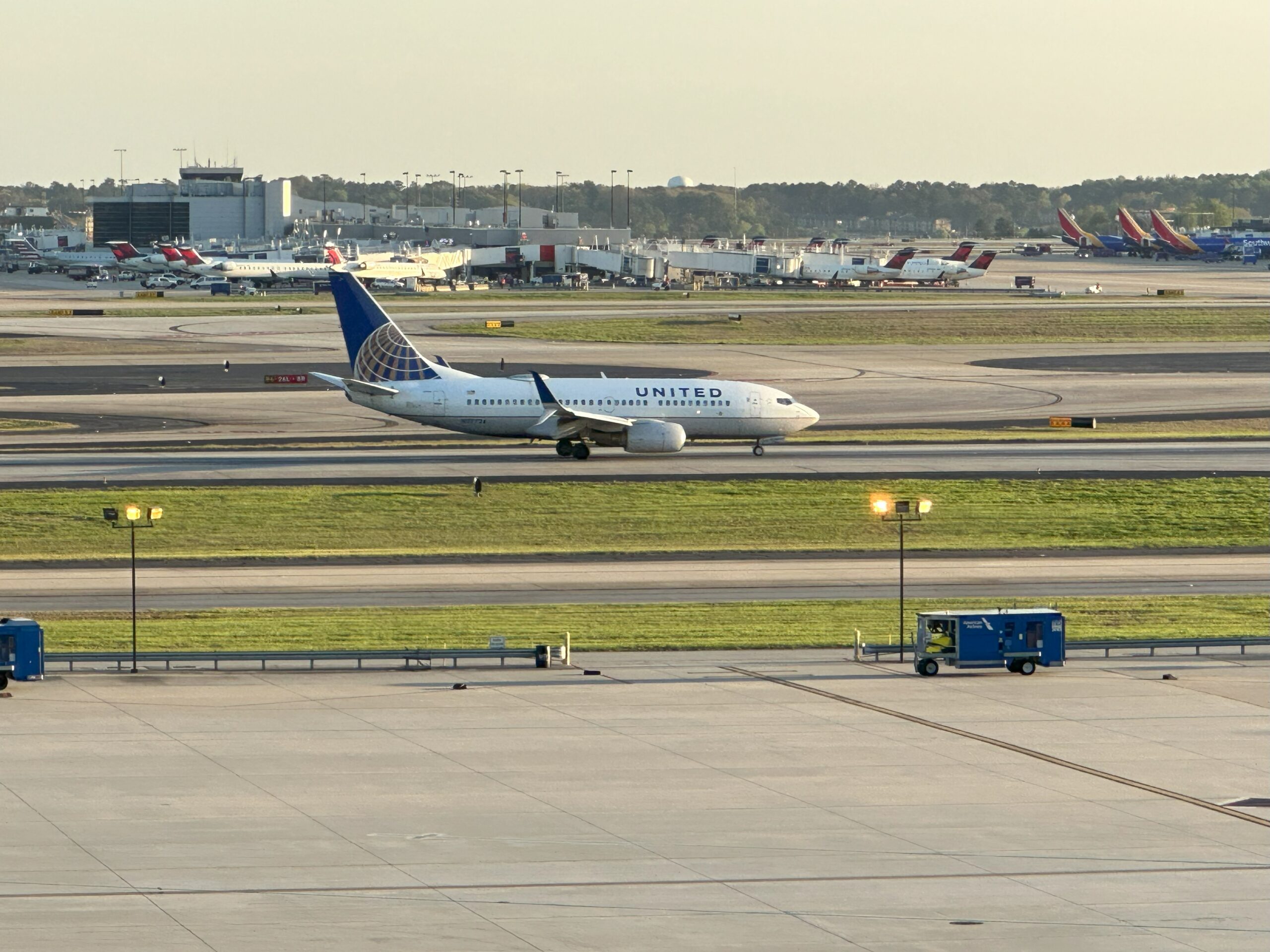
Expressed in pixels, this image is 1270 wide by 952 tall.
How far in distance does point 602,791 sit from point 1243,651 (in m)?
23.5

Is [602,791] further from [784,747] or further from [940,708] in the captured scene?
[940,708]

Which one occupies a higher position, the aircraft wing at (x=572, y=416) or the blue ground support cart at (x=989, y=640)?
the aircraft wing at (x=572, y=416)

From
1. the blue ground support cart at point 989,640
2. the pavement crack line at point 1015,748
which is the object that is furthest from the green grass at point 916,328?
the pavement crack line at point 1015,748

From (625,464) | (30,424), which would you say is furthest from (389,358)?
(30,424)

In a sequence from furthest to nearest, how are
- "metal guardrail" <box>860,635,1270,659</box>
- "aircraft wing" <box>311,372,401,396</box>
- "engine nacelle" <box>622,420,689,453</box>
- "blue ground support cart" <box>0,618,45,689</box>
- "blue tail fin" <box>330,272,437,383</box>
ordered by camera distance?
"blue tail fin" <box>330,272,437,383</box>, "aircraft wing" <box>311,372,401,396</box>, "engine nacelle" <box>622,420,689,453</box>, "metal guardrail" <box>860,635,1270,659</box>, "blue ground support cart" <box>0,618,45,689</box>

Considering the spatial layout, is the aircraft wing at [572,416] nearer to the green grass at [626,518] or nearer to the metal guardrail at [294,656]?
the green grass at [626,518]

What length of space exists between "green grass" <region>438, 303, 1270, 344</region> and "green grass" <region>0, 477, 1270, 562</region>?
71.6 meters

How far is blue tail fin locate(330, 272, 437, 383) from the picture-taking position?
84812 millimetres

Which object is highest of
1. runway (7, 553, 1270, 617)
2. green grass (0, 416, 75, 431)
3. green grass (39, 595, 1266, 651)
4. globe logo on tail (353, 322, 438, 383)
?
globe logo on tail (353, 322, 438, 383)

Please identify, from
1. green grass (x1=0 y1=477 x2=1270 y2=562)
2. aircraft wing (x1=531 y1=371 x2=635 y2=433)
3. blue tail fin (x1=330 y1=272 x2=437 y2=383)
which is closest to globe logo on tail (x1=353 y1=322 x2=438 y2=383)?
blue tail fin (x1=330 y1=272 x2=437 y2=383)

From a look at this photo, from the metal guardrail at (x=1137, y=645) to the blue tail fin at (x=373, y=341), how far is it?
41.5 metres

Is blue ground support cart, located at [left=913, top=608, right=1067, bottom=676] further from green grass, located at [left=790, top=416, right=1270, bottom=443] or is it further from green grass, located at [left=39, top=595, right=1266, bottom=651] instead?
green grass, located at [left=790, top=416, right=1270, bottom=443]

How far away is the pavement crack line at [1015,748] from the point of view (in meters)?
32.9

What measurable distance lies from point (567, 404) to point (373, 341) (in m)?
9.91
